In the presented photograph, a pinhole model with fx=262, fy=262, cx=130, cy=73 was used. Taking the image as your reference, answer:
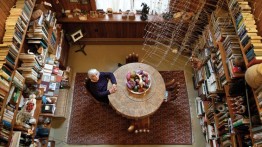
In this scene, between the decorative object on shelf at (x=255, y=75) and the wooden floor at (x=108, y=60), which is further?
the wooden floor at (x=108, y=60)

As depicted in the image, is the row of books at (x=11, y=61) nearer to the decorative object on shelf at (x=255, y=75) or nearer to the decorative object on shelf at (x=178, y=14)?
the decorative object on shelf at (x=178, y=14)

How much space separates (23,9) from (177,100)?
3104 millimetres

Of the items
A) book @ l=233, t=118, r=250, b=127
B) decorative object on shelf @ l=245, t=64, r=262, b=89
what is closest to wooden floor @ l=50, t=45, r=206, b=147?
book @ l=233, t=118, r=250, b=127

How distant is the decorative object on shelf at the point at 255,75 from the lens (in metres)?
2.77

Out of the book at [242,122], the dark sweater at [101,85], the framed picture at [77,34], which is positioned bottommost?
the book at [242,122]

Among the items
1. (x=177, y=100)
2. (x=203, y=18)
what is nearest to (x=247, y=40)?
(x=203, y=18)

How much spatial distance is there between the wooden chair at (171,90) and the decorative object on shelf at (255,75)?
173 centimetres

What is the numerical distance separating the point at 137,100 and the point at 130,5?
1.93m

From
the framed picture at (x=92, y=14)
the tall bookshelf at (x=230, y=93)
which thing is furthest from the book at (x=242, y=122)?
the framed picture at (x=92, y=14)

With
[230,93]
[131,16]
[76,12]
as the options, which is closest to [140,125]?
[230,93]

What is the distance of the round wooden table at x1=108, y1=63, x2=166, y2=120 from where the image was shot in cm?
410

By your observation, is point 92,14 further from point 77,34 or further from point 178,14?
point 178,14

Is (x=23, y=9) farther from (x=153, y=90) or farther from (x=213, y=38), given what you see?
(x=213, y=38)

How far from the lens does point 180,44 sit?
533cm
